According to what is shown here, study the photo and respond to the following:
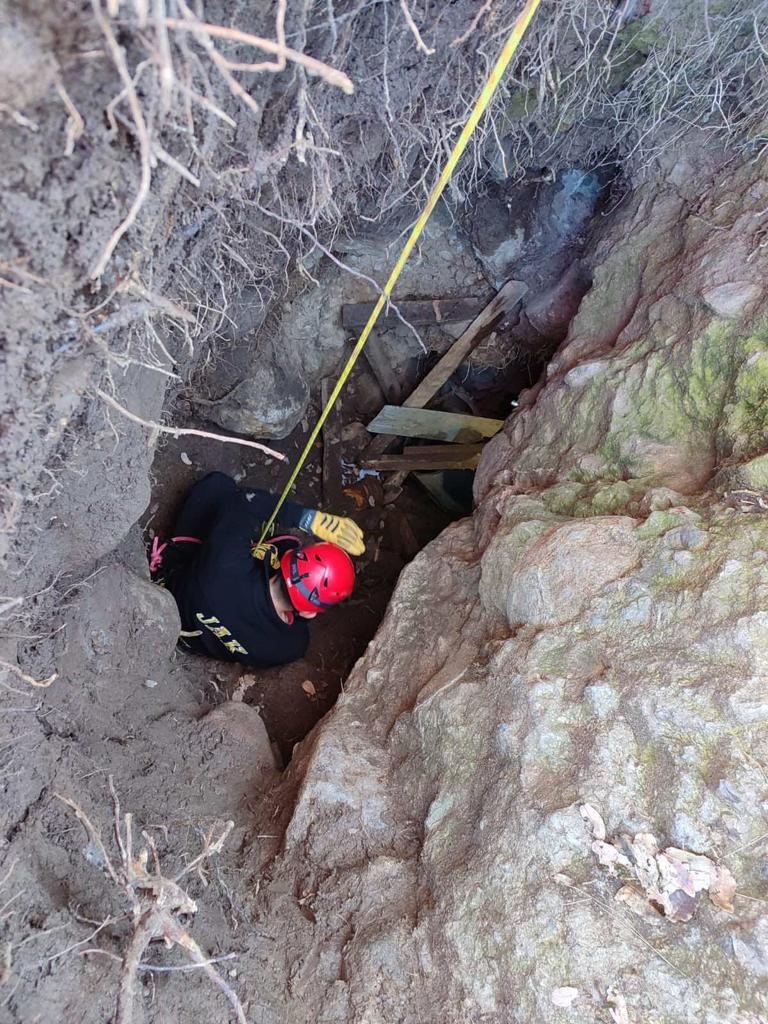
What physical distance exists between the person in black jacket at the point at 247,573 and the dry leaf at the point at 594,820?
2003mm

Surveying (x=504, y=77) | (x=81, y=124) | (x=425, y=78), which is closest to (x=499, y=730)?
(x=81, y=124)

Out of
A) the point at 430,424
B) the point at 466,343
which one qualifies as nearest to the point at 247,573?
the point at 430,424

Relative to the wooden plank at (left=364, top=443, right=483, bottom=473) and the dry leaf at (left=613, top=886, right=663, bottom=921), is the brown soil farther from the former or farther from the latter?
the dry leaf at (left=613, top=886, right=663, bottom=921)

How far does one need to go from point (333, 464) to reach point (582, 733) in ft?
11.3

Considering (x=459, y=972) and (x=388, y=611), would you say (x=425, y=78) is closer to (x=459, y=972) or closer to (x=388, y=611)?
(x=388, y=611)

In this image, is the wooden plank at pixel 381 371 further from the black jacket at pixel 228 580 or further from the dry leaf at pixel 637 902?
the dry leaf at pixel 637 902

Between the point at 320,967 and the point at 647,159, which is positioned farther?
the point at 647,159

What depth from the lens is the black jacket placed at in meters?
3.25

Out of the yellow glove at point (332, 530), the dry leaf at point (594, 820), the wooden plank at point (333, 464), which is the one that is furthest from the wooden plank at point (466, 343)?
the dry leaf at point (594, 820)

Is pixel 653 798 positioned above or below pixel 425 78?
below

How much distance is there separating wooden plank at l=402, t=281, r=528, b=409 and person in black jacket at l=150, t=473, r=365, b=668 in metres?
1.26

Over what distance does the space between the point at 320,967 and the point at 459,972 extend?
0.38m

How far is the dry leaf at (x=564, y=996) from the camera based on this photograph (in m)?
1.43

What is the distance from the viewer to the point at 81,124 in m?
1.07
